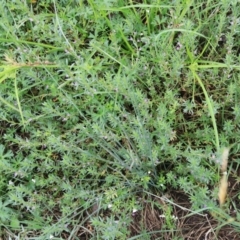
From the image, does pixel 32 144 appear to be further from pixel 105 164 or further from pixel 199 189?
pixel 199 189

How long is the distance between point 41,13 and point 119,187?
1062 millimetres

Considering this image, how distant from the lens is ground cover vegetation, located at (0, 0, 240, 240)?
2193mm

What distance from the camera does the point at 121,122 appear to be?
227 cm

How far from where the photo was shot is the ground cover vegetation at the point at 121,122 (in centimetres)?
219

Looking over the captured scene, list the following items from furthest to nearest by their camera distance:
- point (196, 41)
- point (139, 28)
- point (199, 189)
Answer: point (139, 28) < point (196, 41) < point (199, 189)

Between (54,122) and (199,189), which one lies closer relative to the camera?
(199,189)

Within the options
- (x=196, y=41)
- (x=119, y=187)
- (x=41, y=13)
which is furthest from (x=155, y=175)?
(x=41, y=13)

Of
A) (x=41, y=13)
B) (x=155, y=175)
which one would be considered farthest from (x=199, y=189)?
(x=41, y=13)

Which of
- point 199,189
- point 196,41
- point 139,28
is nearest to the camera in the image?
point 199,189

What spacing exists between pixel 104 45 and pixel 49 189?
821 millimetres

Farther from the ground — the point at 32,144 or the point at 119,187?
the point at 32,144

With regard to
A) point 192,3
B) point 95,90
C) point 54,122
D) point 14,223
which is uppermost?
point 192,3

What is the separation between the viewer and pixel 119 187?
228 centimetres

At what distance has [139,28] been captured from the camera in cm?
247
